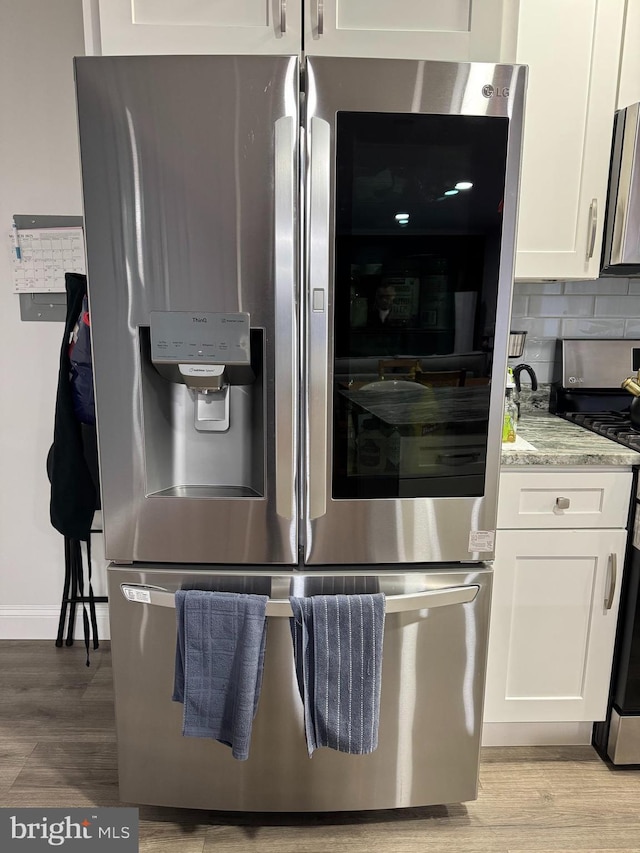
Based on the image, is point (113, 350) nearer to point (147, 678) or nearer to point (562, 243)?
point (147, 678)

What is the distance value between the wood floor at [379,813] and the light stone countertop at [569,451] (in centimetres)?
91

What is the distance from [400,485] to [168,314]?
0.62 m

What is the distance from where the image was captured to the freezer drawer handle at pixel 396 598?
1348 millimetres

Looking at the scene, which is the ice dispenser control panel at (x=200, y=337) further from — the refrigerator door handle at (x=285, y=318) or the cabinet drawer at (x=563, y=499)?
the cabinet drawer at (x=563, y=499)

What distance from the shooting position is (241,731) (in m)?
1.34

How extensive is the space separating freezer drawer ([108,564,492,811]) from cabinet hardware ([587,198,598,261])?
1.01 m

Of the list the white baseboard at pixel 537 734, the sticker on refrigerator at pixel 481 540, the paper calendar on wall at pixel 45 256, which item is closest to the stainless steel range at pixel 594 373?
the sticker on refrigerator at pixel 481 540

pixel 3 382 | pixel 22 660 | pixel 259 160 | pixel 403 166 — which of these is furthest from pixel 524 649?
pixel 3 382

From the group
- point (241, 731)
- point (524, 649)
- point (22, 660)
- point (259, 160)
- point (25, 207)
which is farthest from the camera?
point (22, 660)

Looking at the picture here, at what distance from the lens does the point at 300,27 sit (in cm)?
138

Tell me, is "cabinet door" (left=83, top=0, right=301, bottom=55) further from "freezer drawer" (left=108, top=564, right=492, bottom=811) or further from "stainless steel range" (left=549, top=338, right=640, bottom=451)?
"stainless steel range" (left=549, top=338, right=640, bottom=451)

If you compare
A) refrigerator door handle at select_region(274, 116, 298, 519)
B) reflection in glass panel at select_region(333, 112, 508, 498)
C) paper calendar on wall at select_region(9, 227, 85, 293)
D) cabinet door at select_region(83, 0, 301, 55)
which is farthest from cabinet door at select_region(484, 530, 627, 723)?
paper calendar on wall at select_region(9, 227, 85, 293)

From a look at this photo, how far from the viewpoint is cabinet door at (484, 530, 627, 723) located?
1.67m

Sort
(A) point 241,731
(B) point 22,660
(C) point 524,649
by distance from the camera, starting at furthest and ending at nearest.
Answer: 1. (B) point 22,660
2. (C) point 524,649
3. (A) point 241,731
